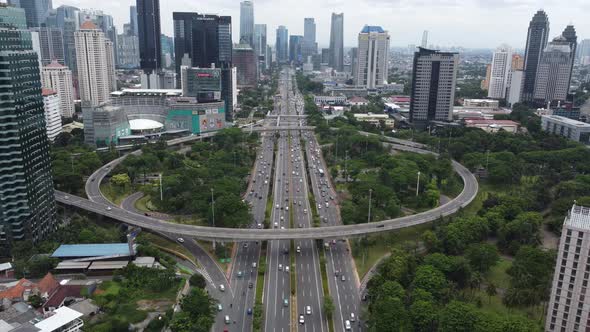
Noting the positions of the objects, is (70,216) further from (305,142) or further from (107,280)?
(305,142)

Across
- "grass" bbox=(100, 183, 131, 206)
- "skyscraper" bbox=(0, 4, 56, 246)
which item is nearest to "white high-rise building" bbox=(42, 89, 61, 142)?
"grass" bbox=(100, 183, 131, 206)

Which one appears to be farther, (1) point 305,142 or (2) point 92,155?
(1) point 305,142

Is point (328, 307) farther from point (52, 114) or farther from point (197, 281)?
point (52, 114)

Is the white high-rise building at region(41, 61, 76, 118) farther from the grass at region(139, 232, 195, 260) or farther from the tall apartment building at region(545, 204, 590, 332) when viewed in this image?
the tall apartment building at region(545, 204, 590, 332)

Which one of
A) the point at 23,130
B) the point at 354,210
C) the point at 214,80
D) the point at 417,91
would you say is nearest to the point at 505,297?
the point at 354,210

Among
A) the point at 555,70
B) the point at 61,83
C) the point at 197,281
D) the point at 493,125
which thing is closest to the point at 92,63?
the point at 61,83
